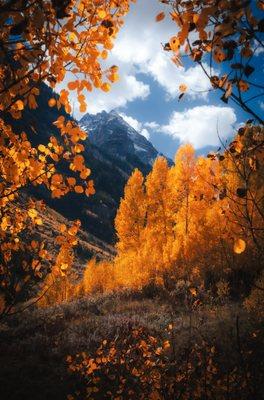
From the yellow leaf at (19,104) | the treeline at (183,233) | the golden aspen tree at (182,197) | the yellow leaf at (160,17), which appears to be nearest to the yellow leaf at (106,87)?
the yellow leaf at (19,104)

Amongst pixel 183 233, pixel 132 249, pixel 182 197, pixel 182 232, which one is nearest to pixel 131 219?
pixel 132 249

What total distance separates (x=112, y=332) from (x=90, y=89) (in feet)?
41.9

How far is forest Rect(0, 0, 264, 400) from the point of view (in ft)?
7.09

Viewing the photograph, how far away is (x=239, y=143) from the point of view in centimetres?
294

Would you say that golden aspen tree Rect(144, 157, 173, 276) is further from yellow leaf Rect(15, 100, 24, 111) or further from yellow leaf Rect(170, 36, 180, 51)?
yellow leaf Rect(170, 36, 180, 51)

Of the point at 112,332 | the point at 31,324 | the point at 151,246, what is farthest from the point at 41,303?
the point at 112,332

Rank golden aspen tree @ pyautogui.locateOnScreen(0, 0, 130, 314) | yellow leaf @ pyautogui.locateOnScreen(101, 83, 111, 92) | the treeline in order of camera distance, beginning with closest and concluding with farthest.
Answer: golden aspen tree @ pyautogui.locateOnScreen(0, 0, 130, 314)
yellow leaf @ pyautogui.locateOnScreen(101, 83, 111, 92)
the treeline

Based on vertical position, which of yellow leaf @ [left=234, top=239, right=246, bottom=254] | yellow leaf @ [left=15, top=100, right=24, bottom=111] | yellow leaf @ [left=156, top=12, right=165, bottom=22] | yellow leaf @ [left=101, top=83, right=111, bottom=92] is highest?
yellow leaf @ [left=156, top=12, right=165, bottom=22]

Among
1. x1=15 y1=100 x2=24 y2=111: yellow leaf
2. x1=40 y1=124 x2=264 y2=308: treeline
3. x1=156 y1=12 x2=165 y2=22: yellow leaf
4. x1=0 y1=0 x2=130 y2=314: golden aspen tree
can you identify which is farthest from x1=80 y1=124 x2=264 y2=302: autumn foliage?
x1=156 y1=12 x2=165 y2=22: yellow leaf

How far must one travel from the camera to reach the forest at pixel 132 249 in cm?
216

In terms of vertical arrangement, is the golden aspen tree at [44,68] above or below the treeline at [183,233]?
below

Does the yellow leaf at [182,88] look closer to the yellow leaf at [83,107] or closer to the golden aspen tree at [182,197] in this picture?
the yellow leaf at [83,107]

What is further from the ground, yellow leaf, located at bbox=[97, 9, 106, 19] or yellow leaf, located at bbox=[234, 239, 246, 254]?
yellow leaf, located at bbox=[97, 9, 106, 19]

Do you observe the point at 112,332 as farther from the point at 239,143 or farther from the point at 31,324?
the point at 239,143
